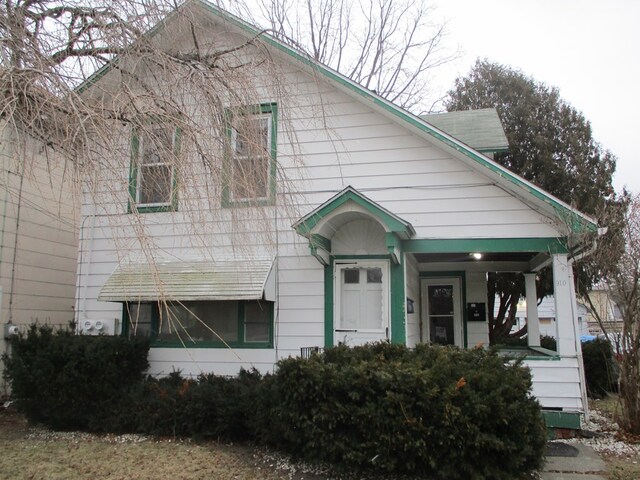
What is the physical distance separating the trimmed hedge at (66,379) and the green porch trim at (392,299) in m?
3.07

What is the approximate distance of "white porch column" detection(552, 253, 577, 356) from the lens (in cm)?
773

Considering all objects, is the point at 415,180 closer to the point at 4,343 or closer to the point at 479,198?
the point at 479,198

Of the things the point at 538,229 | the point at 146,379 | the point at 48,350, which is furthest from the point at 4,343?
the point at 538,229

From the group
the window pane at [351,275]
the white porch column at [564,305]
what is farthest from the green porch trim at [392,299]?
the white porch column at [564,305]

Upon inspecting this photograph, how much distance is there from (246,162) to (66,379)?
4.32 m

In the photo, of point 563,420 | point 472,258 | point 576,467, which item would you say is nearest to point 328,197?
point 472,258

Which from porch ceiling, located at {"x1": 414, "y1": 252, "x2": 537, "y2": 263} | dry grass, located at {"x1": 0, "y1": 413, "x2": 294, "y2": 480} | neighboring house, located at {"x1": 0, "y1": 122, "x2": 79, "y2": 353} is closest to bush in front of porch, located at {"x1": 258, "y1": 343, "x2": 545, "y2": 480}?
dry grass, located at {"x1": 0, "y1": 413, "x2": 294, "y2": 480}

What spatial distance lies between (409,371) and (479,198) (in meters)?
3.73

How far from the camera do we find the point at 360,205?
26.5ft

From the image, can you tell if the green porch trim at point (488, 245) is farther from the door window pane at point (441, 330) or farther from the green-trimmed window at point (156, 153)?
the green-trimmed window at point (156, 153)

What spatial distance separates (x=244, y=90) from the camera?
6.20 meters

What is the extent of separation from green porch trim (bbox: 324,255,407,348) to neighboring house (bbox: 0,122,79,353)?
476 cm

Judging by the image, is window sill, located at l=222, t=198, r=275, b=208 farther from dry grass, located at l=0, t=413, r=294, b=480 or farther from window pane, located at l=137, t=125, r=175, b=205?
dry grass, located at l=0, t=413, r=294, b=480

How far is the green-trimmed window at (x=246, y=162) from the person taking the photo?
5895 millimetres
